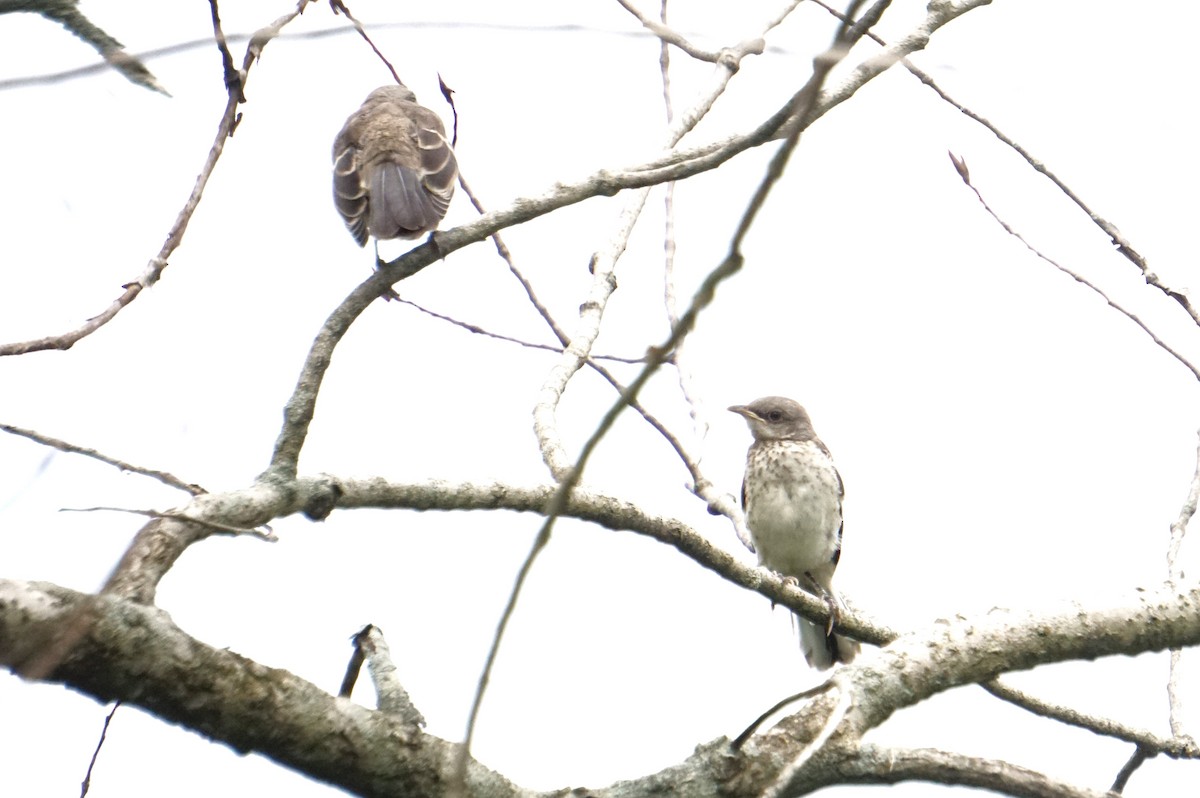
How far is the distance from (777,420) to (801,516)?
970 mm

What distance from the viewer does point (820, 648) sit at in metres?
7.91

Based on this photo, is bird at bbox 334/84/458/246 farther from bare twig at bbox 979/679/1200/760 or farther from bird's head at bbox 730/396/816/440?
bare twig at bbox 979/679/1200/760

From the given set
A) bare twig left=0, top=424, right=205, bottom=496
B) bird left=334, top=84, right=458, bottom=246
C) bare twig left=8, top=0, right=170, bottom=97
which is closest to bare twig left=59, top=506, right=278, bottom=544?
bare twig left=0, top=424, right=205, bottom=496

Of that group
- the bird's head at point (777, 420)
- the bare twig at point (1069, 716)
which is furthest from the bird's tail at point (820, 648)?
the bare twig at point (1069, 716)

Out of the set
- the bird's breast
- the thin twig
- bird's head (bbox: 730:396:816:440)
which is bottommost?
the thin twig

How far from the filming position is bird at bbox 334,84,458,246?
6.11 m

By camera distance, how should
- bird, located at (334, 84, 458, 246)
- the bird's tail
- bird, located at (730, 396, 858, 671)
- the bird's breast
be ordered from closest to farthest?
bird, located at (334, 84, 458, 246), the bird's tail, bird, located at (730, 396, 858, 671), the bird's breast

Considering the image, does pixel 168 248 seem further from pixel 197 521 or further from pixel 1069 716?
pixel 1069 716

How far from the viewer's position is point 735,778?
8.74 ft

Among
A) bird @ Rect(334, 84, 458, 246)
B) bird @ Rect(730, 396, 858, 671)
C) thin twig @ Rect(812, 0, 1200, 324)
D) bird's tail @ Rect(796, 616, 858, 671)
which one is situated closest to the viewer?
thin twig @ Rect(812, 0, 1200, 324)

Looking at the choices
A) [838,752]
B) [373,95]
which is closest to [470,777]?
[838,752]

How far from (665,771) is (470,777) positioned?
416 millimetres

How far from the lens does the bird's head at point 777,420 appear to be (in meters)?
8.77

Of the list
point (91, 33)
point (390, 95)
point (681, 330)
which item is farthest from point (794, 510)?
point (681, 330)
